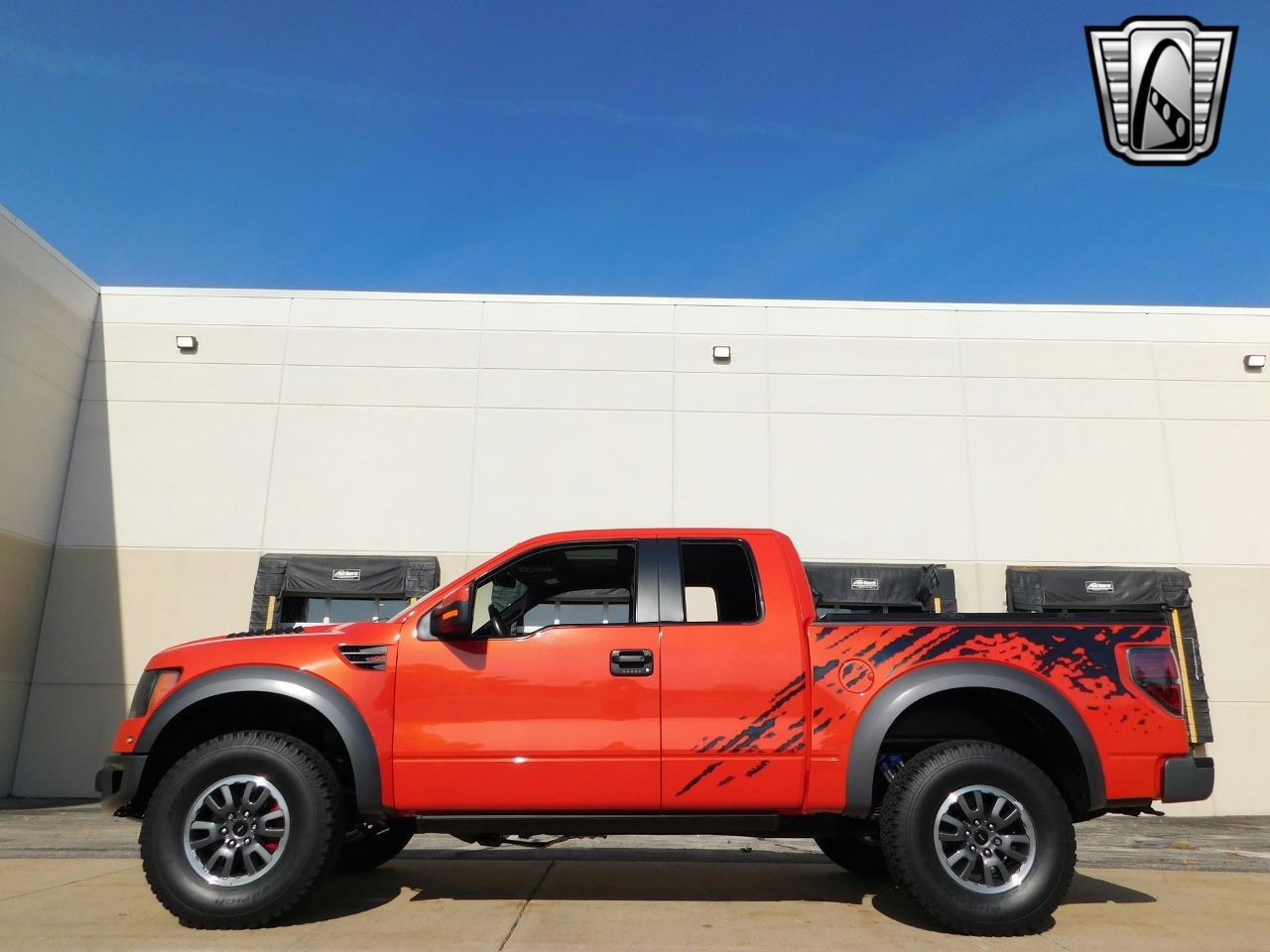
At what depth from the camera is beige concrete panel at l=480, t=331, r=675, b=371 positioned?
13055 mm

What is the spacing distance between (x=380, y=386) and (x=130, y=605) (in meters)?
4.48

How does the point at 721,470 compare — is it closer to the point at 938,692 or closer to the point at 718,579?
the point at 718,579

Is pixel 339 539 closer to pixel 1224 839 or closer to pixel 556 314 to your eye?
pixel 556 314

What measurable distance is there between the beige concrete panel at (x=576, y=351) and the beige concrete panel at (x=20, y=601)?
6.55 meters

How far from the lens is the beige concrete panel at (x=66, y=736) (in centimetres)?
1175

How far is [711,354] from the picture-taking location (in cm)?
1313

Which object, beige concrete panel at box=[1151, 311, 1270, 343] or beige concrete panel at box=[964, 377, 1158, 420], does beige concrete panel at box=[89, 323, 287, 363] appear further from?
beige concrete panel at box=[1151, 311, 1270, 343]

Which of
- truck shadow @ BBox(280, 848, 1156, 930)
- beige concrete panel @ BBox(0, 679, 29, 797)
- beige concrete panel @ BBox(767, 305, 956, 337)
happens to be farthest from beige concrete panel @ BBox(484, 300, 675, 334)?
truck shadow @ BBox(280, 848, 1156, 930)

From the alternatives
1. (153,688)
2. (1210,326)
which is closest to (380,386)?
(153,688)

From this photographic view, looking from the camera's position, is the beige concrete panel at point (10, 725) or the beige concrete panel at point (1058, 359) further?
the beige concrete panel at point (1058, 359)

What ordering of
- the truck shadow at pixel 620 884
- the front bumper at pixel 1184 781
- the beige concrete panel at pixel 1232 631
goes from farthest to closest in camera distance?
the beige concrete panel at pixel 1232 631 → the truck shadow at pixel 620 884 → the front bumper at pixel 1184 781

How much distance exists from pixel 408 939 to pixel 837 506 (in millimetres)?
9541

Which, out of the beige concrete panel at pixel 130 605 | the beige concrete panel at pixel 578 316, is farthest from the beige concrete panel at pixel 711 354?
the beige concrete panel at pixel 130 605

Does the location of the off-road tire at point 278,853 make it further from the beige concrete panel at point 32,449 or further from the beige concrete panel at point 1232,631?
the beige concrete panel at point 1232,631
